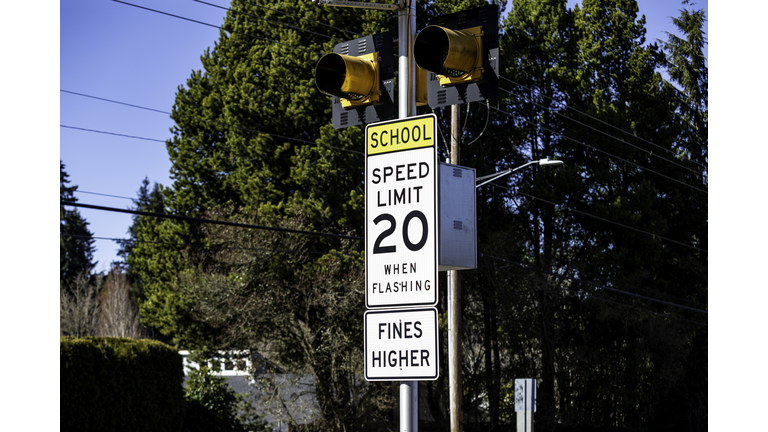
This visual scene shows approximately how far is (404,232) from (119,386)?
13.7 m

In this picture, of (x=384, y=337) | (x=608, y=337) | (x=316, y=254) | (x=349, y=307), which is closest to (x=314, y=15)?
(x=316, y=254)

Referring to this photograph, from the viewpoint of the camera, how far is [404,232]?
4.51m

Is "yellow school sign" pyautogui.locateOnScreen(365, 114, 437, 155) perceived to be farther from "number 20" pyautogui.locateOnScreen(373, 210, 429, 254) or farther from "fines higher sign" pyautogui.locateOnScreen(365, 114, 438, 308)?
"number 20" pyautogui.locateOnScreen(373, 210, 429, 254)

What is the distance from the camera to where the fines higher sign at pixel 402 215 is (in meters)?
4.40

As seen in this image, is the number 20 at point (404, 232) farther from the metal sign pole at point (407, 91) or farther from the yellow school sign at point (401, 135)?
the metal sign pole at point (407, 91)

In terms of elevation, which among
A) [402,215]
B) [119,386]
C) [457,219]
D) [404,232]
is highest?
[457,219]

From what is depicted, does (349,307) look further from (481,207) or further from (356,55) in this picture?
(356,55)

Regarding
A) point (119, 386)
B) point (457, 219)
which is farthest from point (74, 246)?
point (457, 219)

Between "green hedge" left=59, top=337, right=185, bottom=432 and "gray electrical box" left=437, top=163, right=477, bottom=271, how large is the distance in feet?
33.9

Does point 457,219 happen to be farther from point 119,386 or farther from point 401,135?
point 119,386

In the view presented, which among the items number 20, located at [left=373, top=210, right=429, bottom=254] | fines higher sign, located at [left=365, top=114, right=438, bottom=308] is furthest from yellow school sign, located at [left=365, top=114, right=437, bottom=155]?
number 20, located at [left=373, top=210, right=429, bottom=254]

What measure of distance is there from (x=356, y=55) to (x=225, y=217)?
1702 cm

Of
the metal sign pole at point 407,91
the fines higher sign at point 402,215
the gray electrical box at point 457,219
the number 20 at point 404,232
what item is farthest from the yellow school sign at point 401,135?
the gray electrical box at point 457,219

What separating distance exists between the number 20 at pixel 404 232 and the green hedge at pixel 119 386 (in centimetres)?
1226
